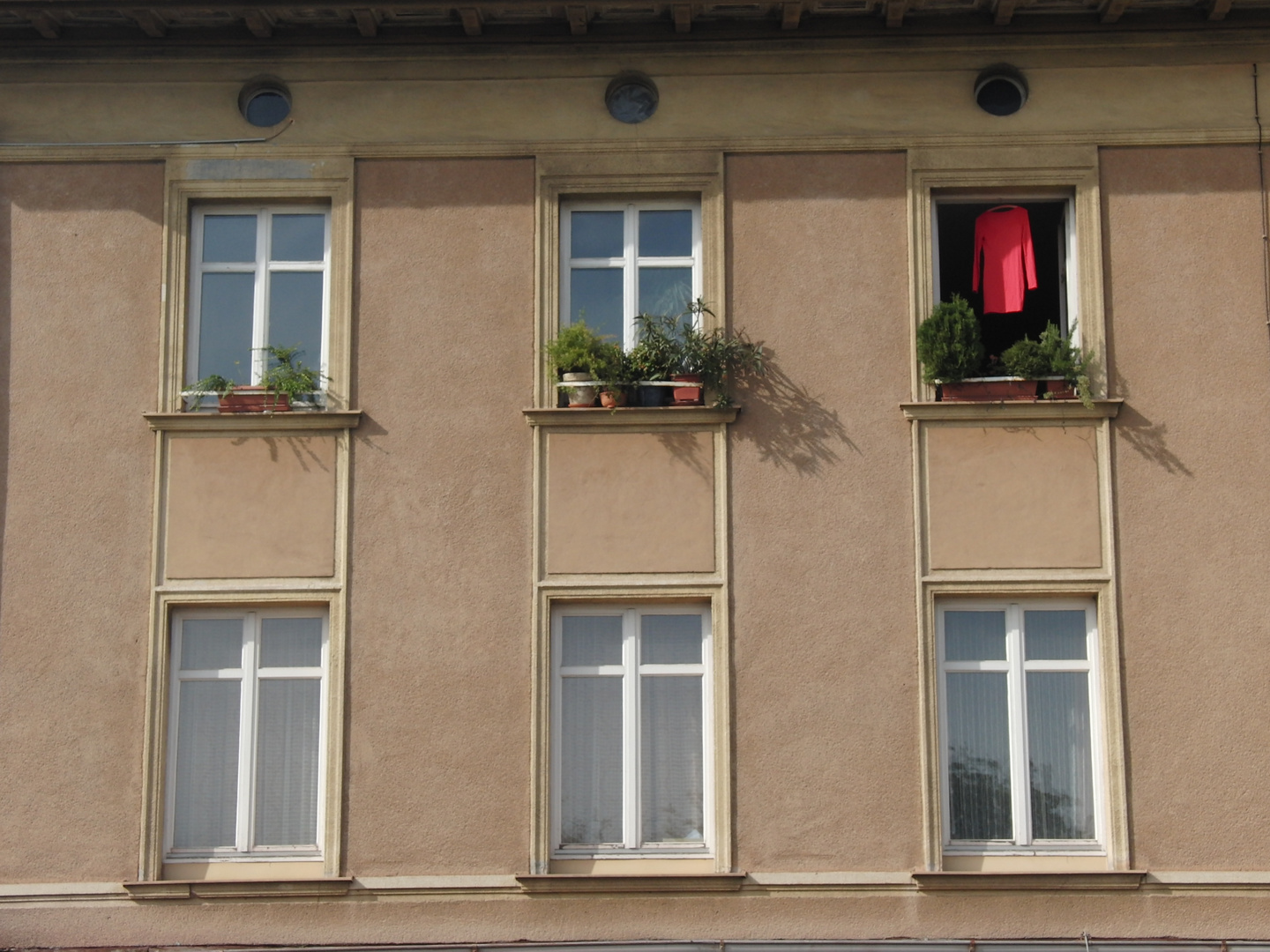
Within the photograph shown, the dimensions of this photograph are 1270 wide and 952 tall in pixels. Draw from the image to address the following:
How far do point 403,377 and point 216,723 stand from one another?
2.74m

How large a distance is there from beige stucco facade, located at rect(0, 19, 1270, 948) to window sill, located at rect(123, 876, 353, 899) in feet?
0.11

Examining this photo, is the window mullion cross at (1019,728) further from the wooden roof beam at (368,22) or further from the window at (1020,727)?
the wooden roof beam at (368,22)

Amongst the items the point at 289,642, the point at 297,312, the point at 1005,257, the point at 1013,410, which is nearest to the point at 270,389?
the point at 297,312

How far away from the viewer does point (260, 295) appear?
11.0 m

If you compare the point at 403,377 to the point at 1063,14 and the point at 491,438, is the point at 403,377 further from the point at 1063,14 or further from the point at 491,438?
the point at 1063,14

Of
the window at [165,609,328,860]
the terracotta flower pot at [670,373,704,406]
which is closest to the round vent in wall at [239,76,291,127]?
the terracotta flower pot at [670,373,704,406]

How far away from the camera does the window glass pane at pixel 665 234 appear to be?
11.1 metres

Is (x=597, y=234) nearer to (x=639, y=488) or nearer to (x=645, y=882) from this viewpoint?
(x=639, y=488)

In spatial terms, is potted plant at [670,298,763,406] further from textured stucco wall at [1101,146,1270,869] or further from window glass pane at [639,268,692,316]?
textured stucco wall at [1101,146,1270,869]

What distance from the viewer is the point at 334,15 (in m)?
11.0

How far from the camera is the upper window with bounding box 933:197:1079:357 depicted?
1098cm

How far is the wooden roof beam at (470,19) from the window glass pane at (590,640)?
14.0 ft

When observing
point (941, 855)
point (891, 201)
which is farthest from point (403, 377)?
point (941, 855)

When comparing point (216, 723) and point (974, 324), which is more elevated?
point (974, 324)
